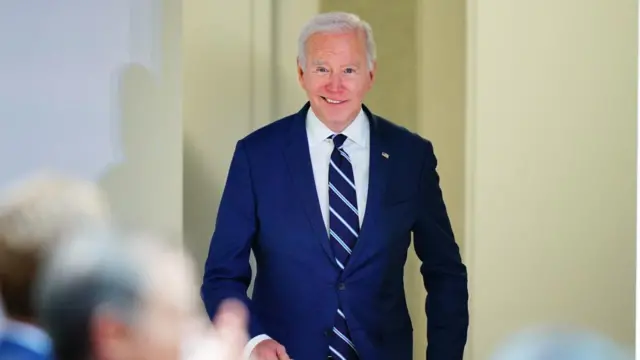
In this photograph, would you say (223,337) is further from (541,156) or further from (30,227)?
(541,156)

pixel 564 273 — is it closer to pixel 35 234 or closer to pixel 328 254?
pixel 328 254

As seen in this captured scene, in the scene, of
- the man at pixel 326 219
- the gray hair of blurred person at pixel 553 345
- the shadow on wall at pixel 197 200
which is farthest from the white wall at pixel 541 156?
the shadow on wall at pixel 197 200

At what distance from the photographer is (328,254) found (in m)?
1.17

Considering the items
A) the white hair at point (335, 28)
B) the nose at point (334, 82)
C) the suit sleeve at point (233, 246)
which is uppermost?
the white hair at point (335, 28)

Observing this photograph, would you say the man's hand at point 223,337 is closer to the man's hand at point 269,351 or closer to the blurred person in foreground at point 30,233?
the man's hand at point 269,351

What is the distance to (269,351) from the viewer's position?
1155 mm

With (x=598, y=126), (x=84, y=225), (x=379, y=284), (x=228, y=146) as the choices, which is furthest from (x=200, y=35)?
(x=598, y=126)

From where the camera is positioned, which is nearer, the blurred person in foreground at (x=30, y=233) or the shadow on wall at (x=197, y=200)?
the blurred person in foreground at (x=30, y=233)

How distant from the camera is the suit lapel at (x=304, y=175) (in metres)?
1.17


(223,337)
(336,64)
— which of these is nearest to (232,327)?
(223,337)

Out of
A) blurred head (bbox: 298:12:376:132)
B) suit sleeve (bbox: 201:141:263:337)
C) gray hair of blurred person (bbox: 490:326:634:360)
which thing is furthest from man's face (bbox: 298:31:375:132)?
gray hair of blurred person (bbox: 490:326:634:360)

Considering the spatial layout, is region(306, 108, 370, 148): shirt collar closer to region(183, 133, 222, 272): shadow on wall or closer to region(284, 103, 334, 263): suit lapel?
region(284, 103, 334, 263): suit lapel

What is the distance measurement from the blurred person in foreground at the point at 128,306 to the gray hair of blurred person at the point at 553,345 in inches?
14.6

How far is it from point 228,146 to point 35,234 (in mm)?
Answer: 288
